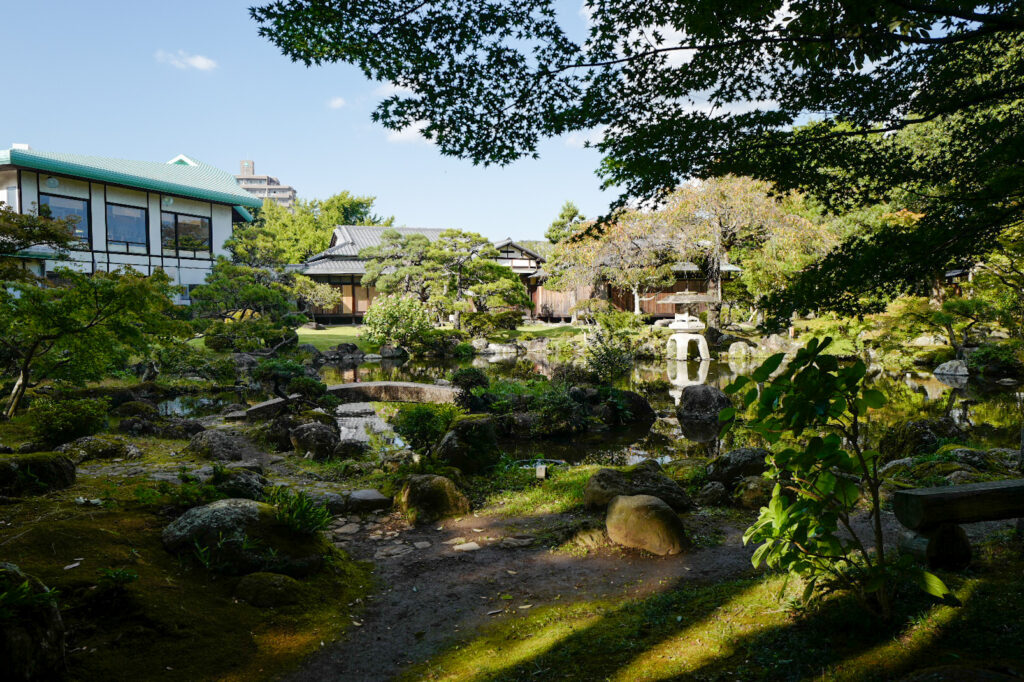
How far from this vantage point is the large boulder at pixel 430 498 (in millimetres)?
6000

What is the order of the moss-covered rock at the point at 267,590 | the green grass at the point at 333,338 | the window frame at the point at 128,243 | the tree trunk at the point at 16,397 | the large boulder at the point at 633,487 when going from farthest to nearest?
the green grass at the point at 333,338, the window frame at the point at 128,243, the tree trunk at the point at 16,397, the large boulder at the point at 633,487, the moss-covered rock at the point at 267,590

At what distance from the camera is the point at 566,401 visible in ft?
35.6

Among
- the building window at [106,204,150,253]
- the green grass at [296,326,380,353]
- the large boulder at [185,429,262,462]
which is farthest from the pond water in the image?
the building window at [106,204,150,253]

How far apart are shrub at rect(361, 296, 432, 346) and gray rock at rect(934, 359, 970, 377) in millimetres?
15306

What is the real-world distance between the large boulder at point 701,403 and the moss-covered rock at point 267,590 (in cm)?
913

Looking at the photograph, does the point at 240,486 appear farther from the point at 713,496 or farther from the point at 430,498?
the point at 713,496

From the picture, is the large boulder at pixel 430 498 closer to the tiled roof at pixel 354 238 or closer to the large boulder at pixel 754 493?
the large boulder at pixel 754 493

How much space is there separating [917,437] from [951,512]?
20.6 ft

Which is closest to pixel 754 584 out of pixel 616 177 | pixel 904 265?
pixel 904 265

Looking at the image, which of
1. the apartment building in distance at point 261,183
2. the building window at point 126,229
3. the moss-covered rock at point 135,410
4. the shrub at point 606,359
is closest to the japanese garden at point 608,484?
the moss-covered rock at point 135,410

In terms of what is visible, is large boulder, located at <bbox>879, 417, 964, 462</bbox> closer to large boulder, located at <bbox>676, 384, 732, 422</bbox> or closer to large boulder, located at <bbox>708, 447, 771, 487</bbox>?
large boulder, located at <bbox>708, 447, 771, 487</bbox>

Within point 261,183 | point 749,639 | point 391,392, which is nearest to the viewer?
point 749,639

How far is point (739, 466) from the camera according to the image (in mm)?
6555

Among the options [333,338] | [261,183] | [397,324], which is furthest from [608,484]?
[261,183]
